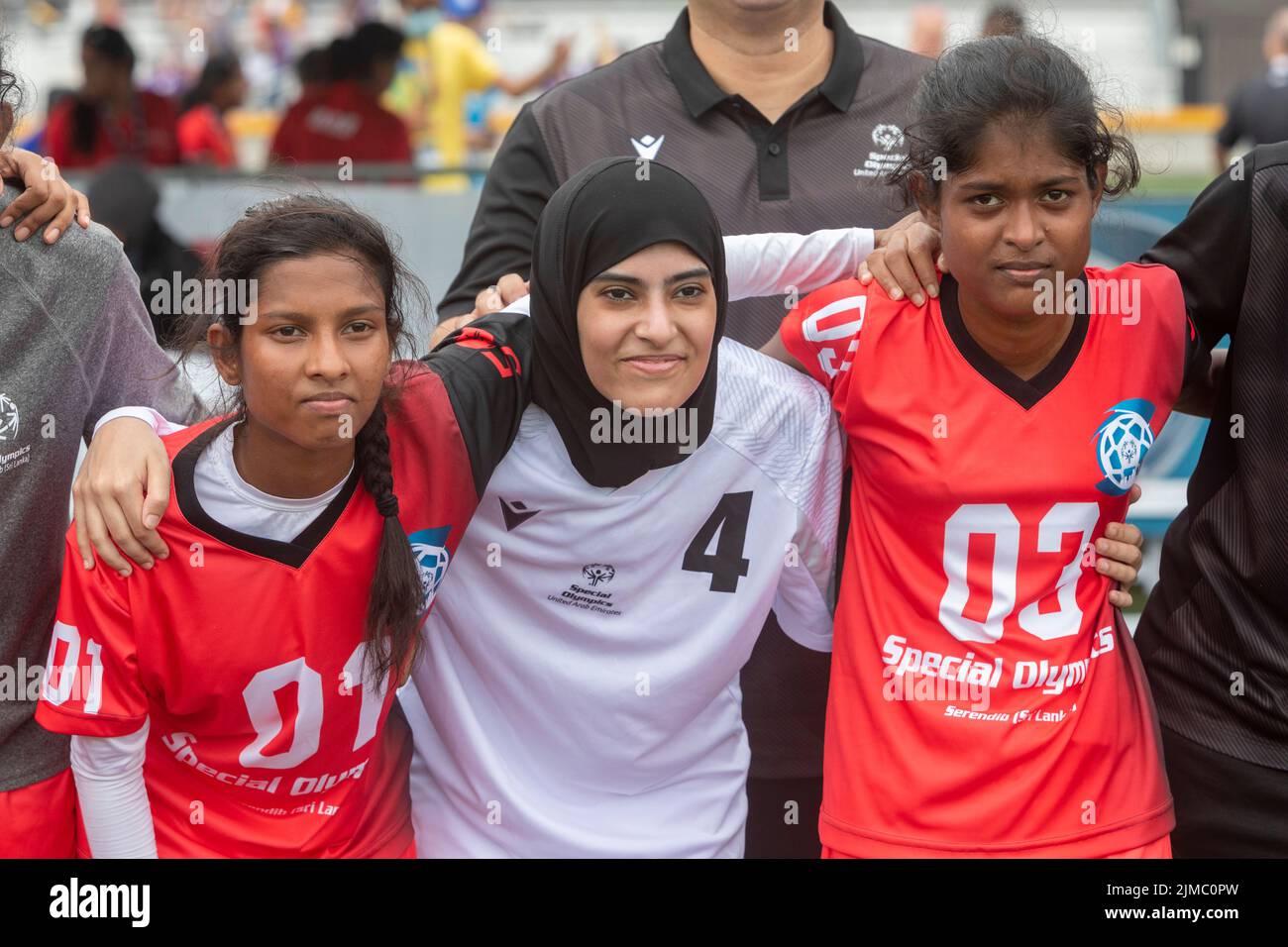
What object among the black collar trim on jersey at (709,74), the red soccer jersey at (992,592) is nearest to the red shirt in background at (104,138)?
the black collar trim on jersey at (709,74)

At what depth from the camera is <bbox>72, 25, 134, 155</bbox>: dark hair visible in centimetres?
714

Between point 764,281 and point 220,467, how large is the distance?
1.17m

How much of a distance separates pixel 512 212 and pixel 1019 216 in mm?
1268

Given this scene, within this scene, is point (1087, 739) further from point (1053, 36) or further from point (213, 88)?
point (213, 88)

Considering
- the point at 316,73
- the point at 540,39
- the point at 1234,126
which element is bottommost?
the point at 316,73

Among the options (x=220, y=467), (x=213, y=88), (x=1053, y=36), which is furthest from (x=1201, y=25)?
(x=220, y=467)

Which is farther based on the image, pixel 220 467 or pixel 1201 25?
pixel 1201 25

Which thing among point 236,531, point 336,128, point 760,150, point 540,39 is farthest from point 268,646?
point 540,39

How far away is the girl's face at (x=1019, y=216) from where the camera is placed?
2555 millimetres

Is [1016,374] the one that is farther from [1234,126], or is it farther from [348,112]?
[1234,126]

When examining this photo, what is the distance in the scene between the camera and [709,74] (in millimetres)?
3289

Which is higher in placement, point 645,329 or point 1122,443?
point 645,329

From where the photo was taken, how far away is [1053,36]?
9.39 ft
